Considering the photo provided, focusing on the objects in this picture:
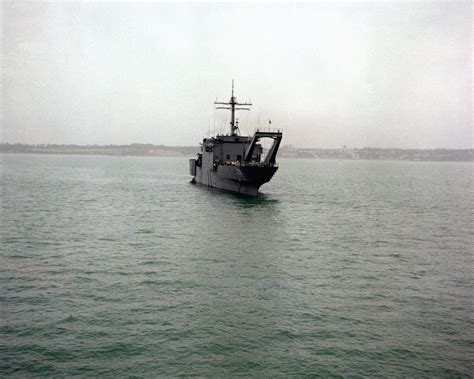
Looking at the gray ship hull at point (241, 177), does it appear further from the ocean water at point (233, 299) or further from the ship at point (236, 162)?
the ocean water at point (233, 299)

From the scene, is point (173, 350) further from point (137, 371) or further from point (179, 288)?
point (179, 288)

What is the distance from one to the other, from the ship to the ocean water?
1314 cm

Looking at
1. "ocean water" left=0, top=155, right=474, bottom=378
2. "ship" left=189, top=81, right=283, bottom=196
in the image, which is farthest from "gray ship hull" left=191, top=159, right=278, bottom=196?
"ocean water" left=0, top=155, right=474, bottom=378

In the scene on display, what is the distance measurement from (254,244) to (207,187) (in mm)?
34787

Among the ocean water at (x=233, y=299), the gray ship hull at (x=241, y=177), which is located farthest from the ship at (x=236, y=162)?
the ocean water at (x=233, y=299)

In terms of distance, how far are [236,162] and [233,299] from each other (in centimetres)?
3516

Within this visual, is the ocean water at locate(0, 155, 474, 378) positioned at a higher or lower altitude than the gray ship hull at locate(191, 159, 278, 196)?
lower

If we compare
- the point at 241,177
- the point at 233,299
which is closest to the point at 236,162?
the point at 241,177

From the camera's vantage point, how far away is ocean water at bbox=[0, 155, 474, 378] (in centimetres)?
1095

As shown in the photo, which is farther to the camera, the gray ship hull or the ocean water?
the gray ship hull

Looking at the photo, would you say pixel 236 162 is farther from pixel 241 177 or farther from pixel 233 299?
pixel 233 299

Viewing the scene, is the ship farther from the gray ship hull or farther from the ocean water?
the ocean water

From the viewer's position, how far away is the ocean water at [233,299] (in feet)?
35.9

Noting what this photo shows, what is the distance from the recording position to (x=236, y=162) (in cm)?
4956
